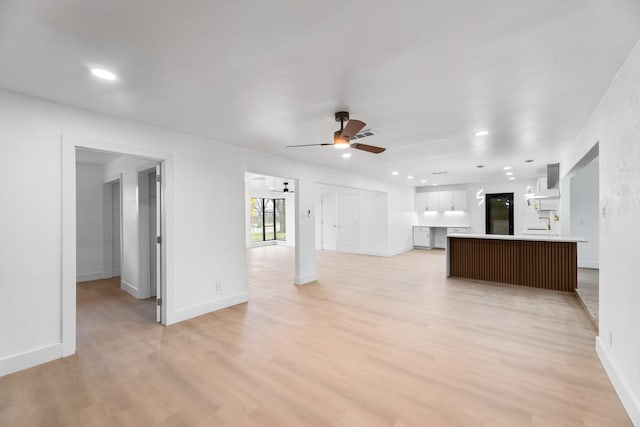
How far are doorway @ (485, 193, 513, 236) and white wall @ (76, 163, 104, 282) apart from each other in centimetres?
1099

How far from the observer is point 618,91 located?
2209 mm

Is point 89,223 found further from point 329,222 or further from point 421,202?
point 421,202

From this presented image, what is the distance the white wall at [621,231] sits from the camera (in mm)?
1873

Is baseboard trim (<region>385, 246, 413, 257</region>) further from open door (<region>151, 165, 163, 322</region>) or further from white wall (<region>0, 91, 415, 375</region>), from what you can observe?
open door (<region>151, 165, 163, 322</region>)

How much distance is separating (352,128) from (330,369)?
218cm

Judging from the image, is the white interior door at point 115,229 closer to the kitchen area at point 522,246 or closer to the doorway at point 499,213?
the kitchen area at point 522,246

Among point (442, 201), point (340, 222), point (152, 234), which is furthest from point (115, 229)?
point (442, 201)

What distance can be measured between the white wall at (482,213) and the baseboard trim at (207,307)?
833 centimetres

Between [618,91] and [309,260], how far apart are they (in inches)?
190

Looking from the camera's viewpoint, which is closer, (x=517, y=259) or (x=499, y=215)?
(x=517, y=259)

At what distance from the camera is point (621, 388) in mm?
2094

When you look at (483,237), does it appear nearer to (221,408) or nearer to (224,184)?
(224,184)

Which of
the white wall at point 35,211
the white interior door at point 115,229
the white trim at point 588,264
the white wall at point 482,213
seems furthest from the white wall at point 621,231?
the white interior door at point 115,229

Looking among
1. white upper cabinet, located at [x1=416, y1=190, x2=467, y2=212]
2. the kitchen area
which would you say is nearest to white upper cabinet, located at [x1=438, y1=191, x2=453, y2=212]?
white upper cabinet, located at [x1=416, y1=190, x2=467, y2=212]
